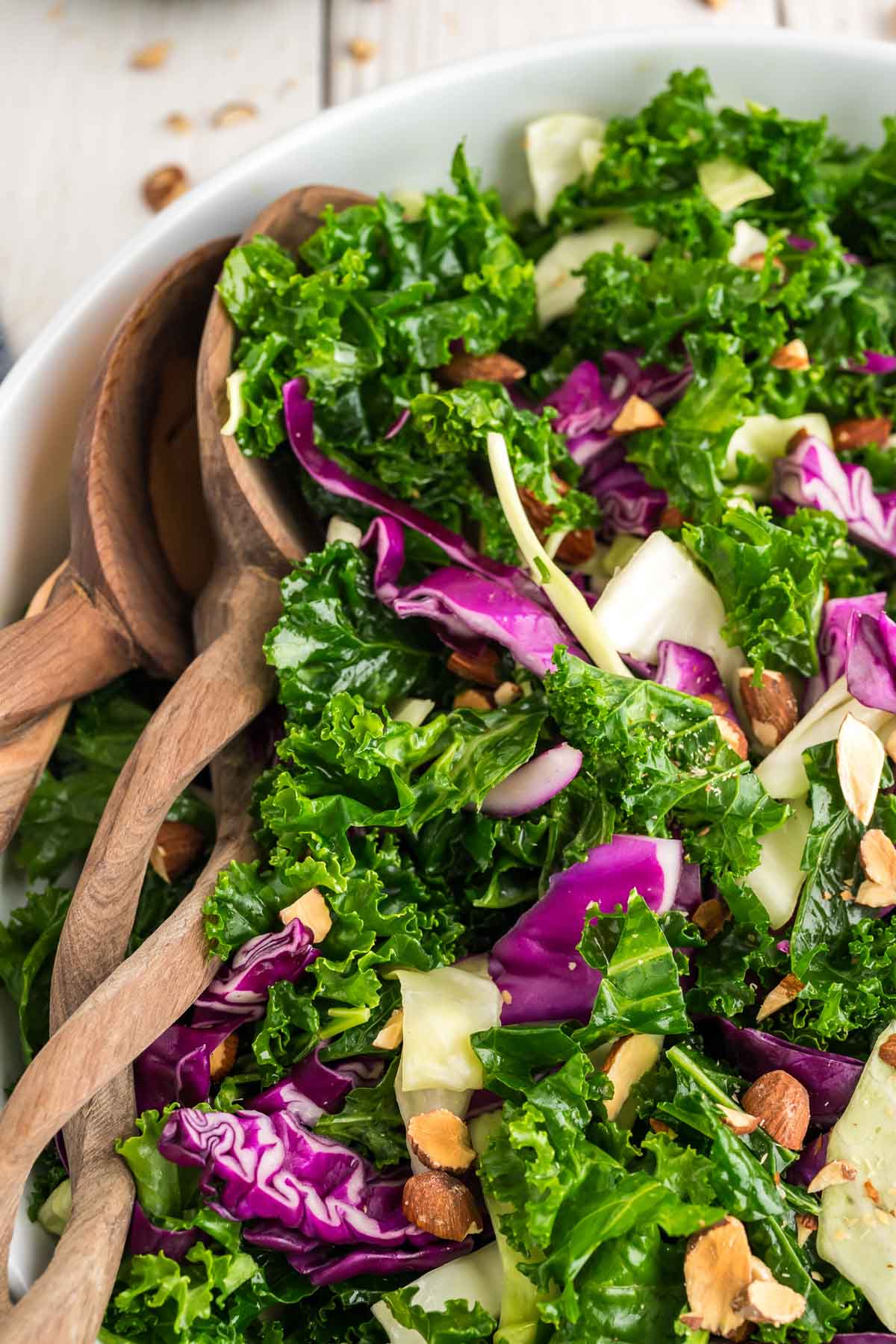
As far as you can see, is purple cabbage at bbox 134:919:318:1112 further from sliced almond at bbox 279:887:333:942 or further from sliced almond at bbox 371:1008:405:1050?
sliced almond at bbox 371:1008:405:1050

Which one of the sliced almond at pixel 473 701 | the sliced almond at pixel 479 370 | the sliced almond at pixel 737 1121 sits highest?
the sliced almond at pixel 479 370

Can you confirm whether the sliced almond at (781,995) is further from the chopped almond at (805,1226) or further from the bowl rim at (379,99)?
the bowl rim at (379,99)

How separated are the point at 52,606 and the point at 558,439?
898 millimetres

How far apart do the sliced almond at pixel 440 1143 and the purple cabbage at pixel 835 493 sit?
117 centimetres

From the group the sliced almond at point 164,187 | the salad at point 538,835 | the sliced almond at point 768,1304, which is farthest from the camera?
the sliced almond at point 164,187

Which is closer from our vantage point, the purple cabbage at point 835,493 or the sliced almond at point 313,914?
the sliced almond at point 313,914

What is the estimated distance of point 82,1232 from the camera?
5.50ft

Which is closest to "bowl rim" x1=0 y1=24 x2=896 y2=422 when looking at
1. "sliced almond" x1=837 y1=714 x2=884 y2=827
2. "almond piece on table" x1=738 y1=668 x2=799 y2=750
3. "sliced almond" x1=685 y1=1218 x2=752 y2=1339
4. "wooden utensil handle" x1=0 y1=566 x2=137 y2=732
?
"wooden utensil handle" x1=0 y1=566 x2=137 y2=732

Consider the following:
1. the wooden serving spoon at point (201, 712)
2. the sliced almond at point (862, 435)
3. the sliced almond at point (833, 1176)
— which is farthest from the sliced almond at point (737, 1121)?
the sliced almond at point (862, 435)

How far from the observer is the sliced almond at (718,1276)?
1598mm

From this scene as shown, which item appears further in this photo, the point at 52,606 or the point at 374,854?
the point at 52,606

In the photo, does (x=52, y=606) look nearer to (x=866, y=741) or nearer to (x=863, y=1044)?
(x=866, y=741)

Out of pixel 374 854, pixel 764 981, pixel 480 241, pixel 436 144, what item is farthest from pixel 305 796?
pixel 436 144

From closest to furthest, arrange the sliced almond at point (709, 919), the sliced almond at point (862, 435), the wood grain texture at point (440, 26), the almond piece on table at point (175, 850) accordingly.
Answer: the sliced almond at point (709, 919)
the almond piece on table at point (175, 850)
the sliced almond at point (862, 435)
the wood grain texture at point (440, 26)
